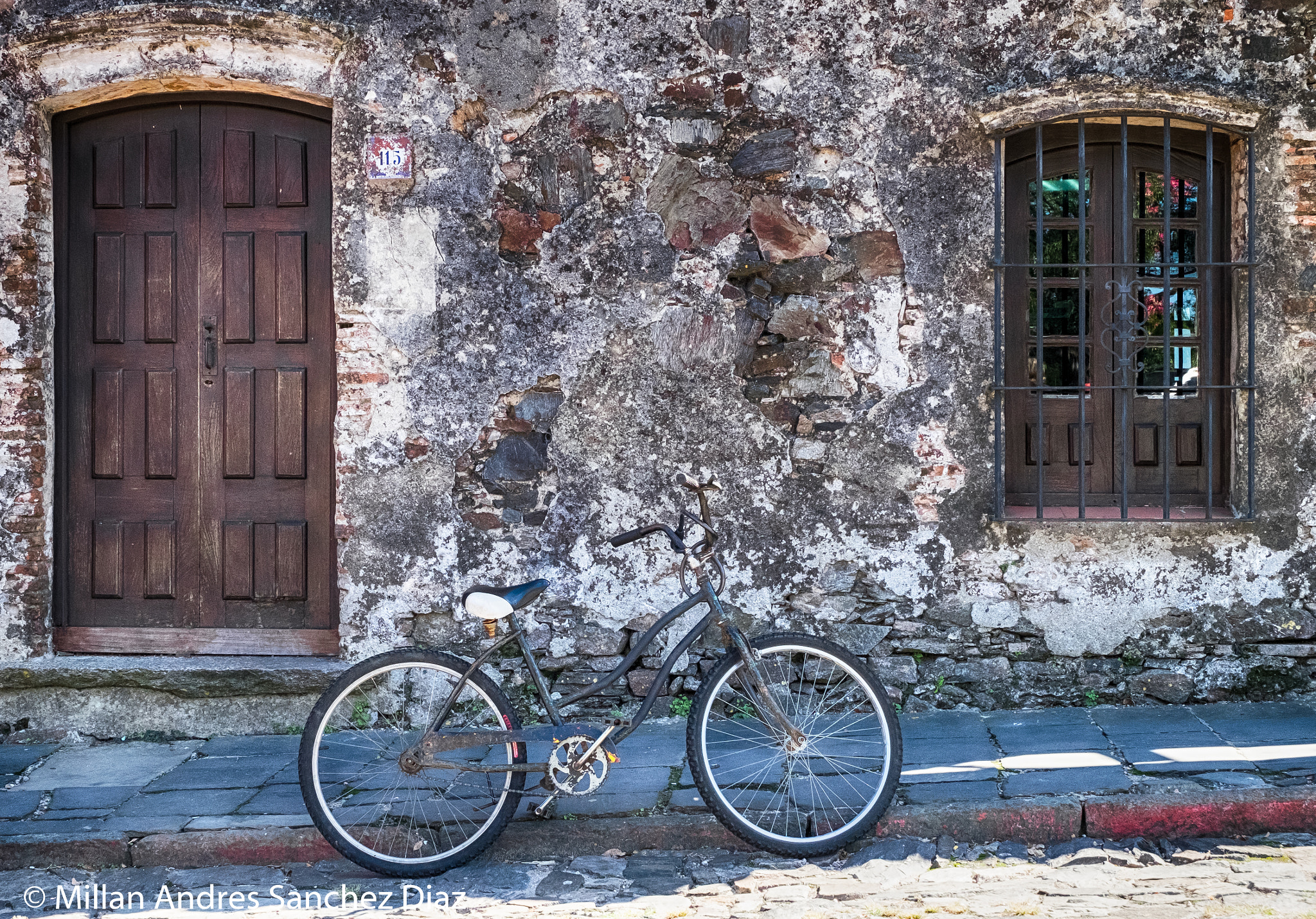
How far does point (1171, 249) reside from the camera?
4941mm

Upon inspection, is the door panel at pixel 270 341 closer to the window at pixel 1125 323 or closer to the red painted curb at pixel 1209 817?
the window at pixel 1125 323

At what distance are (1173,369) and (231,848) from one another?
4571 mm

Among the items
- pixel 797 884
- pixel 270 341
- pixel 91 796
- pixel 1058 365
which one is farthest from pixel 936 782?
pixel 270 341

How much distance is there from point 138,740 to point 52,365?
1.81m

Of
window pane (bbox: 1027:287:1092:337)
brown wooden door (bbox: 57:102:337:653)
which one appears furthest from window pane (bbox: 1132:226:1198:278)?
brown wooden door (bbox: 57:102:337:653)

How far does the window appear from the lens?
479 centimetres

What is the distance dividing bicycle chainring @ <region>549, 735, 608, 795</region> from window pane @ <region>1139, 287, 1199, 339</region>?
3401 mm

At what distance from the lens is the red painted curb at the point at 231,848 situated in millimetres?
3447

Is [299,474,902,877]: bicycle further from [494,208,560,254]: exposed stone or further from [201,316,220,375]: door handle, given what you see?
[201,316,220,375]: door handle

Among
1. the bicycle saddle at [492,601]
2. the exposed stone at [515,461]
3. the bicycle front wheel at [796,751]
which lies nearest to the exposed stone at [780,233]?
the exposed stone at [515,461]

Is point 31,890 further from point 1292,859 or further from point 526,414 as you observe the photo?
point 1292,859

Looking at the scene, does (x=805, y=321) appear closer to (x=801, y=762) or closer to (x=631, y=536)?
(x=631, y=536)

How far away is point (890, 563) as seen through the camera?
15.5 ft

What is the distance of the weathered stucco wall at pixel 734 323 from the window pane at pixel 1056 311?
1.32 feet
